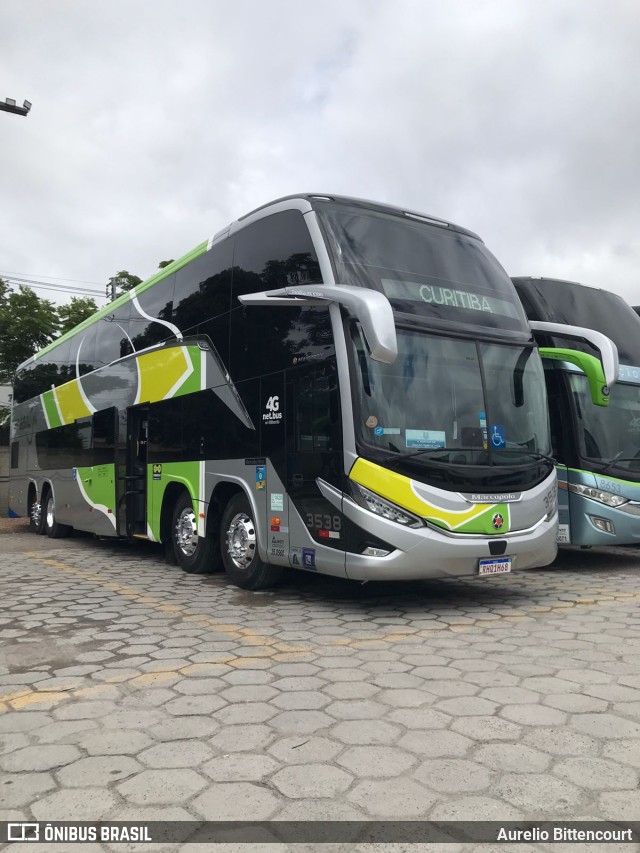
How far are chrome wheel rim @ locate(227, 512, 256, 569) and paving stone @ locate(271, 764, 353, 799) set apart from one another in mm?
4426

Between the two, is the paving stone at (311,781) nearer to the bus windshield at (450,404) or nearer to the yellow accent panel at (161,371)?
the bus windshield at (450,404)

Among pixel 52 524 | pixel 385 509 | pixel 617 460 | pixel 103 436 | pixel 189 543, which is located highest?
pixel 103 436

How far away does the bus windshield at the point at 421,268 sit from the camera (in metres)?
6.62

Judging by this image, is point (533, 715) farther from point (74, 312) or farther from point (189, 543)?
point (74, 312)

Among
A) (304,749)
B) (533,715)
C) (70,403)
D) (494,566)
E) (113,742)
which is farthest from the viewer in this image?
(70,403)

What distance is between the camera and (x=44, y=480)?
51.1 ft

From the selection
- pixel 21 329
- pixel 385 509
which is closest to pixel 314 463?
pixel 385 509

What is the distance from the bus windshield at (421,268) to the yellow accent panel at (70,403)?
24.0 ft

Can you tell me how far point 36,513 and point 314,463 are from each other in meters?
11.8

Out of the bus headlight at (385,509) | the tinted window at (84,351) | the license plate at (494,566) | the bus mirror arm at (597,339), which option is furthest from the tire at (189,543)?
the bus mirror arm at (597,339)

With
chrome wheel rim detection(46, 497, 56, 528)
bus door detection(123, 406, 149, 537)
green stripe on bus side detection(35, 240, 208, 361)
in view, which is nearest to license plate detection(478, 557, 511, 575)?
green stripe on bus side detection(35, 240, 208, 361)

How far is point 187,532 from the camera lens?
920 cm

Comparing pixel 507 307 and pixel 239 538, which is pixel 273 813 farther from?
pixel 507 307

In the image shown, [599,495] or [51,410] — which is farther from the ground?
[51,410]
